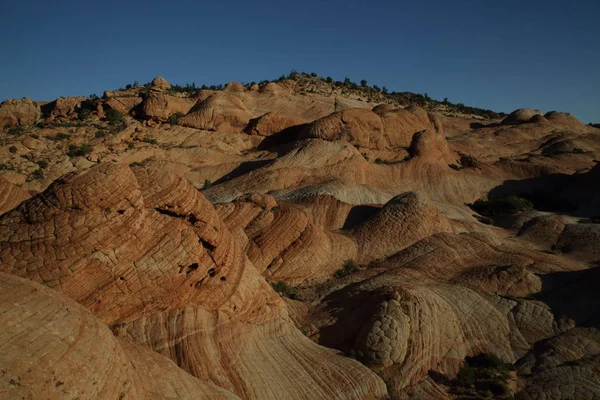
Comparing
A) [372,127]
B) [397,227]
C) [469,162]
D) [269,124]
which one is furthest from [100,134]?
[469,162]

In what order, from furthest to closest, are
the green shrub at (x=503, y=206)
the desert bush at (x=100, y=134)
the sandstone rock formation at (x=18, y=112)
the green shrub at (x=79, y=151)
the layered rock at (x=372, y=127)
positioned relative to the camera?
1. the sandstone rock formation at (x=18, y=112)
2. the desert bush at (x=100, y=134)
3. the layered rock at (x=372, y=127)
4. the green shrub at (x=79, y=151)
5. the green shrub at (x=503, y=206)

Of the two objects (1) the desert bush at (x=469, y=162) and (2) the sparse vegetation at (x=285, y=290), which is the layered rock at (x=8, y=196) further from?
(1) the desert bush at (x=469, y=162)

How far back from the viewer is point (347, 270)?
1792 cm

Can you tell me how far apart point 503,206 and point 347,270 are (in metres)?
Answer: 16.9

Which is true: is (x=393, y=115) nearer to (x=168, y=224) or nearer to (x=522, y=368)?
(x=522, y=368)

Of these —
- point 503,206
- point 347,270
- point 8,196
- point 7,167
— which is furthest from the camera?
point 503,206

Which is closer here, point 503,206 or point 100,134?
point 503,206

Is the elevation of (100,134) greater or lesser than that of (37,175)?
greater

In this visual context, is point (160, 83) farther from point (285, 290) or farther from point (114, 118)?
point (285, 290)

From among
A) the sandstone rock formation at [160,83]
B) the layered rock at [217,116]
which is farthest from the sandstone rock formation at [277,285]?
the sandstone rock formation at [160,83]

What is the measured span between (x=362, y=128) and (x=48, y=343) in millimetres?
30412

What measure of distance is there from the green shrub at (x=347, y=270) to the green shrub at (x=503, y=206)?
1524 centimetres

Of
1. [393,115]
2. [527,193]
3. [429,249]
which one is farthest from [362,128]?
[429,249]

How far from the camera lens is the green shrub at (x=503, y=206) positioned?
29.1 metres
